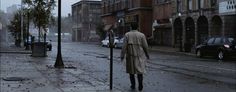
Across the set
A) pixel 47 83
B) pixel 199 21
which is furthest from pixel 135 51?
pixel 199 21

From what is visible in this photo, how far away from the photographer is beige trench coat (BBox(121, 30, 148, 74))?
11508mm

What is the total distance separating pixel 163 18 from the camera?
204 ft

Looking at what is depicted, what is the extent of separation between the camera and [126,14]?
3014 inches

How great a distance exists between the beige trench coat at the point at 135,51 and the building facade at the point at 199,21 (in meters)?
29.3

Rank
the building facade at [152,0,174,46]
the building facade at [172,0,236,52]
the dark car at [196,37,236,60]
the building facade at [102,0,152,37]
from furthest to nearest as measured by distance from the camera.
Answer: the building facade at [102,0,152,37] → the building facade at [152,0,174,46] → the building facade at [172,0,236,52] → the dark car at [196,37,236,60]

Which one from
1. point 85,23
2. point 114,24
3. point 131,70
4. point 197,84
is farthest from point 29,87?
point 85,23

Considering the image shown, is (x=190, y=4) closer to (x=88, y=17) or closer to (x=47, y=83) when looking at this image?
(x=47, y=83)

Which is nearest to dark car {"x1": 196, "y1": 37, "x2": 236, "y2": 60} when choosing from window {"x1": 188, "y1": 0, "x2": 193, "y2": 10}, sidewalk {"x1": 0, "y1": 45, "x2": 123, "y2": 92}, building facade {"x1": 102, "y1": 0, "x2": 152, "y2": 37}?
sidewalk {"x1": 0, "y1": 45, "x2": 123, "y2": 92}

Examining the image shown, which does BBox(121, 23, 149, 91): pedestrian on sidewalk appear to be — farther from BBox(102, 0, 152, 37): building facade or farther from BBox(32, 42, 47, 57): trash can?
BBox(102, 0, 152, 37): building facade

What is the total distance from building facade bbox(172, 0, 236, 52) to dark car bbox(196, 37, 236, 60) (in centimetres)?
892

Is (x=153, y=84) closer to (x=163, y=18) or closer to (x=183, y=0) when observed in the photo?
(x=183, y=0)

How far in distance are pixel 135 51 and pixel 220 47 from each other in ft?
63.1

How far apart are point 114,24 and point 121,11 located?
254 inches

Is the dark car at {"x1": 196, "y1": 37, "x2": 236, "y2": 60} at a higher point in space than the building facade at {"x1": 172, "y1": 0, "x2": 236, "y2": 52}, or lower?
lower
